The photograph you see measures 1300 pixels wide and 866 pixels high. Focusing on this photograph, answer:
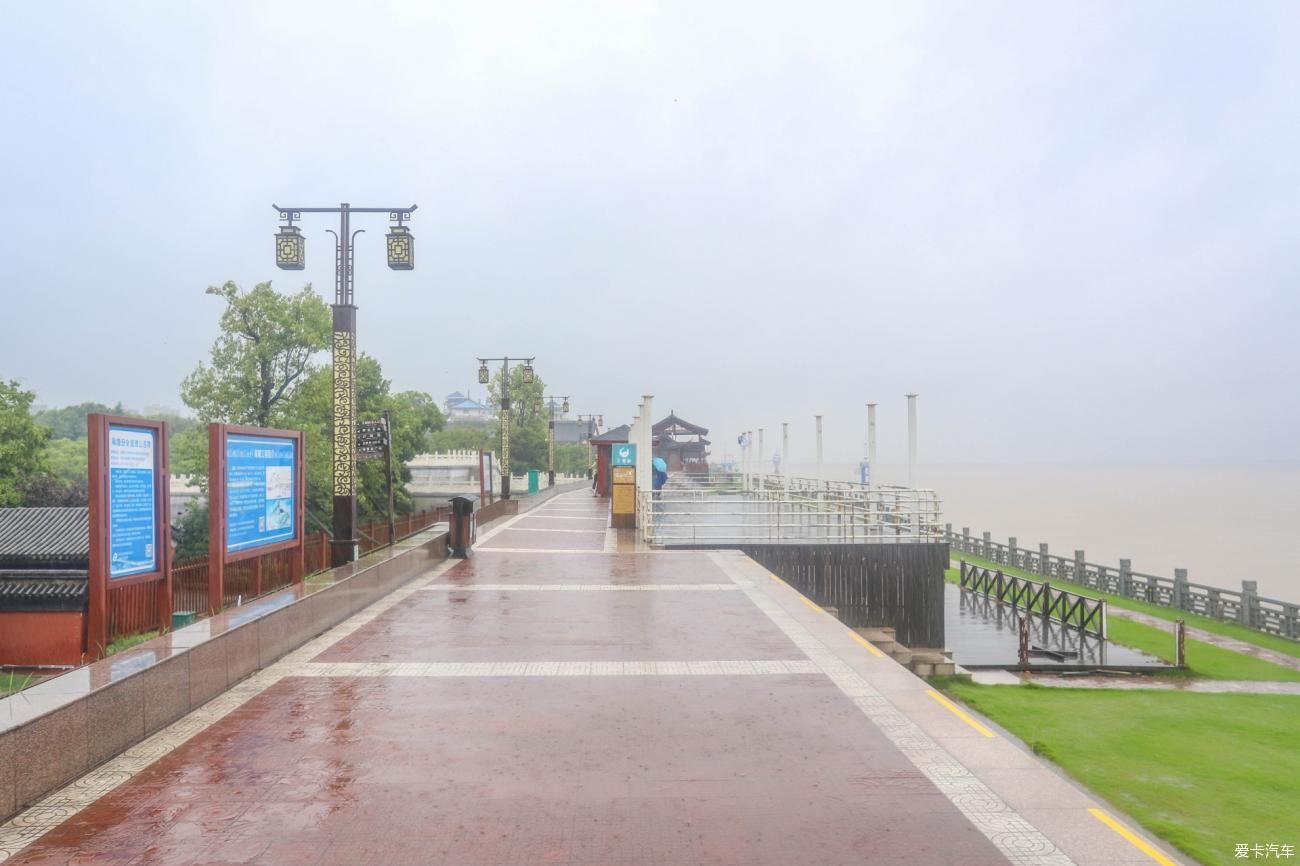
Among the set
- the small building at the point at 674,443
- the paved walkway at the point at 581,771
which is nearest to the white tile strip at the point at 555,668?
the paved walkway at the point at 581,771

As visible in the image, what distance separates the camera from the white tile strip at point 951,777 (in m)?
4.34

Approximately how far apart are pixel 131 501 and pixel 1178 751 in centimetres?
1012

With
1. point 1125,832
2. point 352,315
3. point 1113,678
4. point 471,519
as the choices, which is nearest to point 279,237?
point 352,315

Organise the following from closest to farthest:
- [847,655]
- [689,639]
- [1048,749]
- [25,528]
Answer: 1. [1048,749]
2. [847,655]
3. [689,639]
4. [25,528]

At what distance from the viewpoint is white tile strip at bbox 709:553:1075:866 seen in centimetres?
434

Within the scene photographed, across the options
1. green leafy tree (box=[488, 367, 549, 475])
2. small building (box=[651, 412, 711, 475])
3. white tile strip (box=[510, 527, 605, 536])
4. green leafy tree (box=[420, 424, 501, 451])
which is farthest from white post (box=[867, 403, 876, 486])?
green leafy tree (box=[420, 424, 501, 451])

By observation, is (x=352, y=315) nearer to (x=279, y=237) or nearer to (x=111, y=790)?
(x=279, y=237)

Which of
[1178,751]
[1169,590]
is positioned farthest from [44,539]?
[1169,590]

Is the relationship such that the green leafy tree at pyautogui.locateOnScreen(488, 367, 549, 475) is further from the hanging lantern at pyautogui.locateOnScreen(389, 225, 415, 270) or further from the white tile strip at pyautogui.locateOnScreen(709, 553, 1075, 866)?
the white tile strip at pyautogui.locateOnScreen(709, 553, 1075, 866)

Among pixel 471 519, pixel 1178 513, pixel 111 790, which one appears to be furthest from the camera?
pixel 1178 513

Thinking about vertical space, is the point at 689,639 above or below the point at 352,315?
below

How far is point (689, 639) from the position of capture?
29.5 feet

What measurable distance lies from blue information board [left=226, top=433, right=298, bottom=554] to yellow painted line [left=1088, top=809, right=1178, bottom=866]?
8386 millimetres

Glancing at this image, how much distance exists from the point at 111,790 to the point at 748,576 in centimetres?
956
